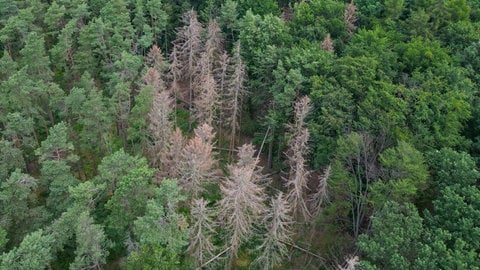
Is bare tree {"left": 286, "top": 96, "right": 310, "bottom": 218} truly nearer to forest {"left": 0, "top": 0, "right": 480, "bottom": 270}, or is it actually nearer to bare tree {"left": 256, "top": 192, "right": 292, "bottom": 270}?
forest {"left": 0, "top": 0, "right": 480, "bottom": 270}

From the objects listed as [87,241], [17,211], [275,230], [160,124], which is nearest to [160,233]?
[87,241]

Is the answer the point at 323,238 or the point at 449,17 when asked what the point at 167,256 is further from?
the point at 449,17

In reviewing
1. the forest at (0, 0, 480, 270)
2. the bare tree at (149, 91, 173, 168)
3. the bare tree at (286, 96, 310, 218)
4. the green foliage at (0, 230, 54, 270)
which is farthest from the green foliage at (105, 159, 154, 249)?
the bare tree at (286, 96, 310, 218)

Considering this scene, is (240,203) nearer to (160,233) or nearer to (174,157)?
(160,233)

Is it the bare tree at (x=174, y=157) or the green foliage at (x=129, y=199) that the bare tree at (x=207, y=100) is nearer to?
the bare tree at (x=174, y=157)

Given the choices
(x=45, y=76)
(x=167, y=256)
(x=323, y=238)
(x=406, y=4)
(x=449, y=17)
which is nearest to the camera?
(x=167, y=256)

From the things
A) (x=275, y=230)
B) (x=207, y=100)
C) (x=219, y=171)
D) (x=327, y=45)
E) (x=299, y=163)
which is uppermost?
(x=327, y=45)

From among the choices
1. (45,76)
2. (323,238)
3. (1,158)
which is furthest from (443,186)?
(45,76)
